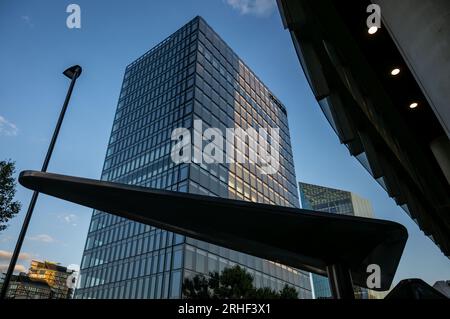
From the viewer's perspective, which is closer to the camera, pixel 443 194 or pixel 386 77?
pixel 386 77

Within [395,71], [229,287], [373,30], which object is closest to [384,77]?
[395,71]

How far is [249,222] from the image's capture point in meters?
4.79

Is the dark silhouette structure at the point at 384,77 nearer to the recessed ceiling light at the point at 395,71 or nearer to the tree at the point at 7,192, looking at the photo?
the recessed ceiling light at the point at 395,71

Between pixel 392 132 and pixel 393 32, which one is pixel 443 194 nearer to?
pixel 392 132

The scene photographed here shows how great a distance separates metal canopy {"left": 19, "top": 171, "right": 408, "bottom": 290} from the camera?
4.25m

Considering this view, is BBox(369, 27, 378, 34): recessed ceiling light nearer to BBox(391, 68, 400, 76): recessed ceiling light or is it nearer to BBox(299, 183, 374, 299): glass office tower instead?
BBox(391, 68, 400, 76): recessed ceiling light

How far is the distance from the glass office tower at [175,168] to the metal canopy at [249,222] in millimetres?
34187

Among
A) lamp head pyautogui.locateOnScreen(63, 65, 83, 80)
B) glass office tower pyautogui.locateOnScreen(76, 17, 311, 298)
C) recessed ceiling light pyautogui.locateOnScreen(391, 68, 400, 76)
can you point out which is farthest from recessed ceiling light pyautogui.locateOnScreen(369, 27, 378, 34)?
glass office tower pyautogui.locateOnScreen(76, 17, 311, 298)

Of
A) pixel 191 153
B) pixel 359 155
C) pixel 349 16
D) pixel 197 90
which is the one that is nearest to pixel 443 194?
pixel 359 155

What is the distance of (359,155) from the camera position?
9.59m

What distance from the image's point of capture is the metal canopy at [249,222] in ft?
13.9

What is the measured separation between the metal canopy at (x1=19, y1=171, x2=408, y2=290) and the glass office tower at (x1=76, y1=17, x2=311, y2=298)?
1346 inches

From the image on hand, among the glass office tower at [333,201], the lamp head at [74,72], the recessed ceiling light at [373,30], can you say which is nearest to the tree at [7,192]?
the lamp head at [74,72]
